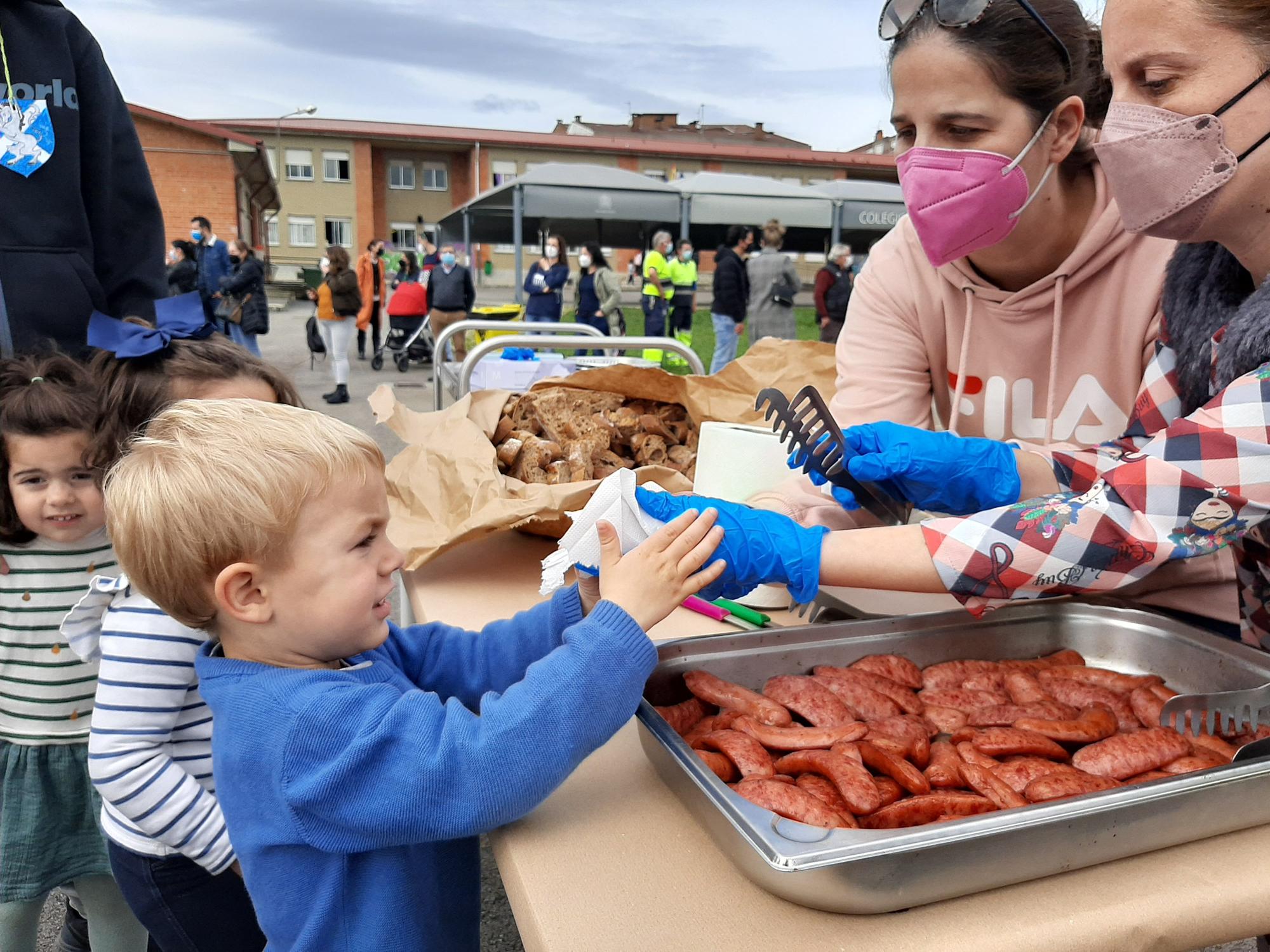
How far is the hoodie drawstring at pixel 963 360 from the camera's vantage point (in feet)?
6.24

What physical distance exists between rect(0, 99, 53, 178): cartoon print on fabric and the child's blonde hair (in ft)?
4.36

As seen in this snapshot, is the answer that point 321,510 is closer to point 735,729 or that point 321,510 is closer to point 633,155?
point 735,729

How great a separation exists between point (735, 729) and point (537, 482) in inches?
37.8

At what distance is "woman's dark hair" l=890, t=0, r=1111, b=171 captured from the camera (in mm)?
1589

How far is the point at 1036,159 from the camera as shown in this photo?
172 cm

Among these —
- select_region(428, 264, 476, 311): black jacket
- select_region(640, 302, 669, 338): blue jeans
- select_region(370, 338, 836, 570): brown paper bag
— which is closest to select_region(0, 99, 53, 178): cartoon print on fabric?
select_region(370, 338, 836, 570): brown paper bag

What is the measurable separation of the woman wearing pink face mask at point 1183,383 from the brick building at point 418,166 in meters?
36.8

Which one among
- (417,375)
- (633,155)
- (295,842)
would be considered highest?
(633,155)

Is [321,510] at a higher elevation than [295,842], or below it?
higher

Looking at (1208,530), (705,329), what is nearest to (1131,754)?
(1208,530)

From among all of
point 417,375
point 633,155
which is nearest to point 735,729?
point 417,375

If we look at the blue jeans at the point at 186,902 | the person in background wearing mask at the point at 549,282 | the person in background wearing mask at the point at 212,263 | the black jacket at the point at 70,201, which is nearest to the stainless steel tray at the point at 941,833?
the blue jeans at the point at 186,902

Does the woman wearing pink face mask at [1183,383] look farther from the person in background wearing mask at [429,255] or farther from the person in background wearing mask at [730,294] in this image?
the person in background wearing mask at [429,255]

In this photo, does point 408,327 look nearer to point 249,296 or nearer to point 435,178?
point 249,296
